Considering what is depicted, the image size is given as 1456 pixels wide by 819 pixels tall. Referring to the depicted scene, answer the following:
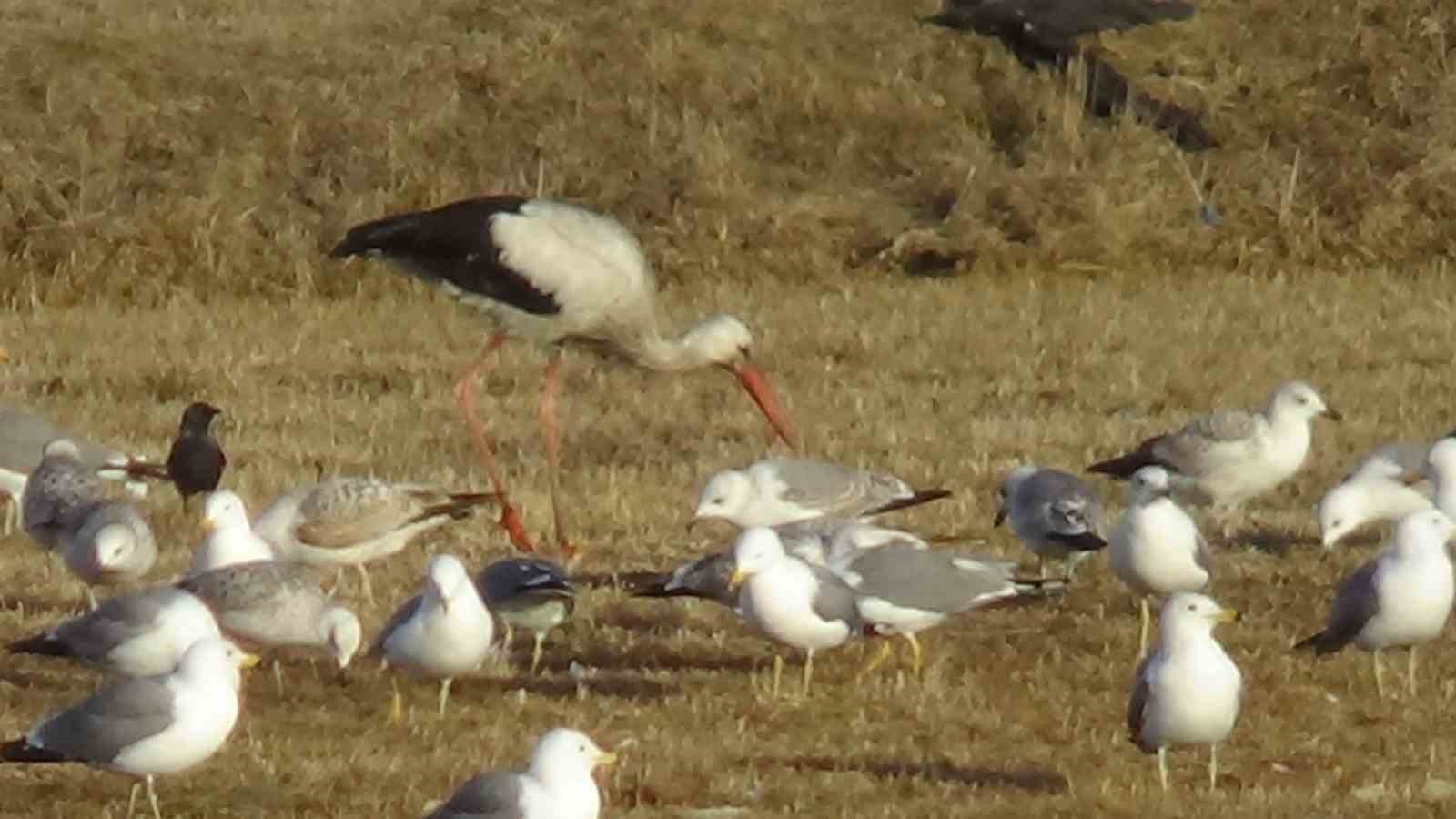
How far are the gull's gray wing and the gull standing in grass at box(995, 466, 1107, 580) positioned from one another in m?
4.17

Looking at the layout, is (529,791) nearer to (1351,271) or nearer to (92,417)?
(92,417)

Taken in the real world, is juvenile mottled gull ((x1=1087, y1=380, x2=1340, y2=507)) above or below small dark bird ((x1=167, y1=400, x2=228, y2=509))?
above

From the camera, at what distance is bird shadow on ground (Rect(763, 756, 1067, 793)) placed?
29.3 feet

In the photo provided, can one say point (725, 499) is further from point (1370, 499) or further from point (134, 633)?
Result: point (134, 633)

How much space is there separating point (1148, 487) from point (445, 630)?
2746 mm

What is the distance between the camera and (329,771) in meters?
8.84

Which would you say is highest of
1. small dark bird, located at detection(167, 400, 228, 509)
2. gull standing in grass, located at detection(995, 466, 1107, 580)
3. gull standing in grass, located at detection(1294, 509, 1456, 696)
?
small dark bird, located at detection(167, 400, 228, 509)

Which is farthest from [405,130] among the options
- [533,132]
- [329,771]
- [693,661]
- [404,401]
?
[329,771]

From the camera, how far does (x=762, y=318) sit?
17.5m

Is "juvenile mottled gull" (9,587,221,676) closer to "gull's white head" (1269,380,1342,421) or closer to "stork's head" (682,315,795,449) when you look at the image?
"gull's white head" (1269,380,1342,421)

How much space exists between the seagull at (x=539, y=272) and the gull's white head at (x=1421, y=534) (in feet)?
14.5

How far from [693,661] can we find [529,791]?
9.95ft

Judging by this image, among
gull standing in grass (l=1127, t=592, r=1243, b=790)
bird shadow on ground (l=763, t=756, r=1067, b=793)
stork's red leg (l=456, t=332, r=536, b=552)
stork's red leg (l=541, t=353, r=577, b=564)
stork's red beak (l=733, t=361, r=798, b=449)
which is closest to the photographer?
gull standing in grass (l=1127, t=592, r=1243, b=790)

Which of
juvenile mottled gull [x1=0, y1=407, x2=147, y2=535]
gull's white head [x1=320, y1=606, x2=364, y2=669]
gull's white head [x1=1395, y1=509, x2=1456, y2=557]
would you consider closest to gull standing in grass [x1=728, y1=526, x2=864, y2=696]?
gull's white head [x1=320, y1=606, x2=364, y2=669]
